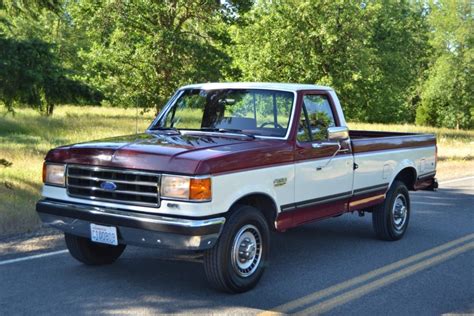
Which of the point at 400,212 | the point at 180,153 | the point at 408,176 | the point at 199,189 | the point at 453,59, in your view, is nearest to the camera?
the point at 199,189

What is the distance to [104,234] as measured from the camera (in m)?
5.20

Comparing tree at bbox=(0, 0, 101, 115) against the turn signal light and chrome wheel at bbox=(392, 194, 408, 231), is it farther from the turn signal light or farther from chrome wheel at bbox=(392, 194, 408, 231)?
the turn signal light

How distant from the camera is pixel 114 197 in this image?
5262 mm

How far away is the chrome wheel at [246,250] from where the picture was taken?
529 cm

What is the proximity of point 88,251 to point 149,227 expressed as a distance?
1.51 metres

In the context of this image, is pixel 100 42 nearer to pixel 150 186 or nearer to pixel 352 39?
pixel 352 39

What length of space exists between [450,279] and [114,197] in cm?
349

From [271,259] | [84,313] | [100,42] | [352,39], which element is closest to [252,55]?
[352,39]

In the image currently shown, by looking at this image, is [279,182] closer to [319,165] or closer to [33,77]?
A: [319,165]

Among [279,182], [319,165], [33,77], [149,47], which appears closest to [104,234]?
[279,182]

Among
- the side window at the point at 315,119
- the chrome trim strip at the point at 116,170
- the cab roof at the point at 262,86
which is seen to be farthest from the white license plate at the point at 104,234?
the cab roof at the point at 262,86

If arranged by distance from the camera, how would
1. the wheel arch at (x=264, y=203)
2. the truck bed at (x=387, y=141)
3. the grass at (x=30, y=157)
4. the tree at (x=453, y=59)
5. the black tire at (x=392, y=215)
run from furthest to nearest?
the tree at (x=453, y=59)
the grass at (x=30, y=157)
the black tire at (x=392, y=215)
the truck bed at (x=387, y=141)
the wheel arch at (x=264, y=203)

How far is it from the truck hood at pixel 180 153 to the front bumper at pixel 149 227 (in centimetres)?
41

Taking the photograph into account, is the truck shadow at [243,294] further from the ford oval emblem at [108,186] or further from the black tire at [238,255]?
the ford oval emblem at [108,186]
